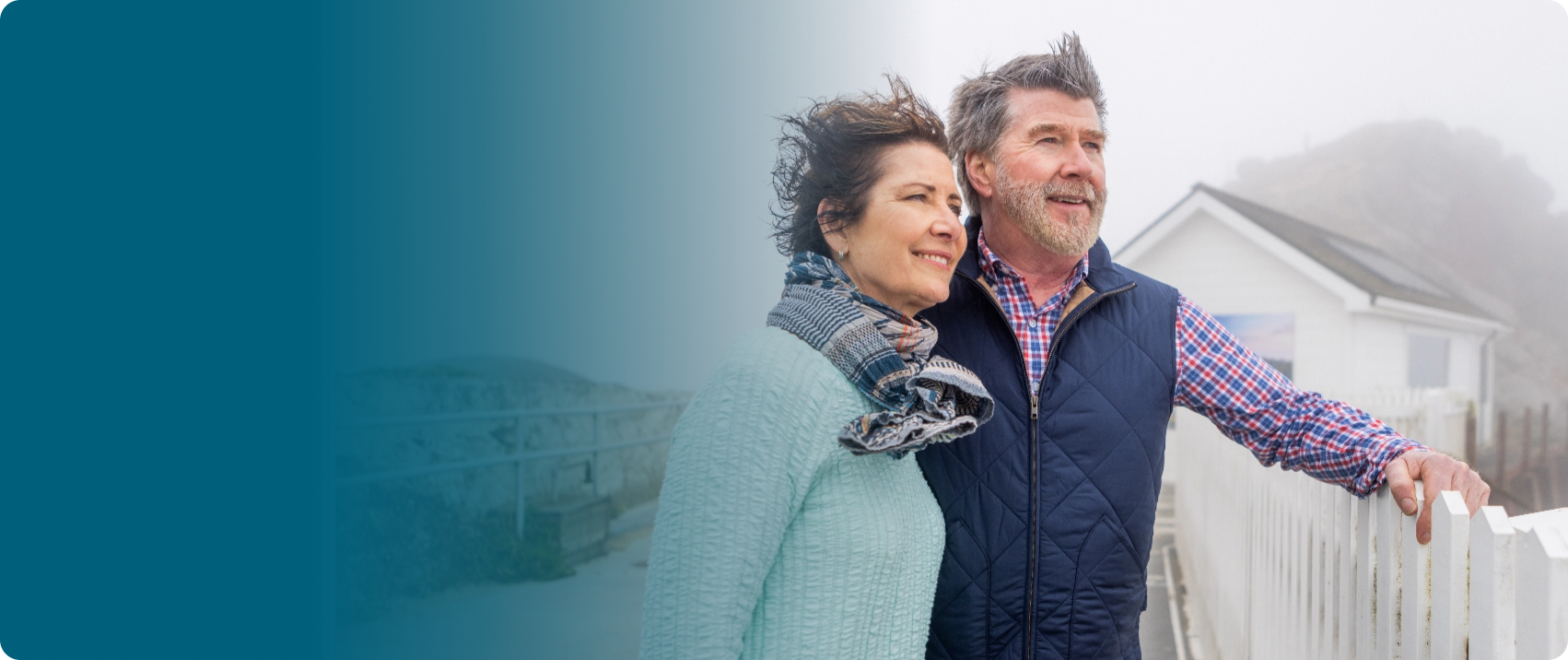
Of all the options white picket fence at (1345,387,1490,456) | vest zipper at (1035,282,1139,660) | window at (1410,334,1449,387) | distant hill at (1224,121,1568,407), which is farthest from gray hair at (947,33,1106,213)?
distant hill at (1224,121,1568,407)

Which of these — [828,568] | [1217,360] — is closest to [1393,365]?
[1217,360]

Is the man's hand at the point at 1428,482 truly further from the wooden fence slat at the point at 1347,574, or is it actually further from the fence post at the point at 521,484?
the fence post at the point at 521,484

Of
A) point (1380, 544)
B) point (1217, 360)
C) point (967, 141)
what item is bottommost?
point (1380, 544)

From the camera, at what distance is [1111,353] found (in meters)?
1.93

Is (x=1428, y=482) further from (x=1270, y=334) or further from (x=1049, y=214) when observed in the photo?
(x=1270, y=334)

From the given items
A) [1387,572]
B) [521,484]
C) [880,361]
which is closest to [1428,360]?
[521,484]

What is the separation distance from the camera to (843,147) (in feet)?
5.07

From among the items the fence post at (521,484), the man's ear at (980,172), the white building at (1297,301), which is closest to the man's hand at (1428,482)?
the man's ear at (980,172)

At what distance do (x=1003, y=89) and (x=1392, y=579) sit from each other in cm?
132

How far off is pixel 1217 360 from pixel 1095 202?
46cm

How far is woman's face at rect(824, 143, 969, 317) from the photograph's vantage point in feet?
4.90

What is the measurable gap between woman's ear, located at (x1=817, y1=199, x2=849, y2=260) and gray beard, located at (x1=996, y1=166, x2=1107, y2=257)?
0.63 meters

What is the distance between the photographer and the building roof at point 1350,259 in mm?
12266

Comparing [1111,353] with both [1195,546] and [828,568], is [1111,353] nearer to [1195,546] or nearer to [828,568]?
[828,568]
